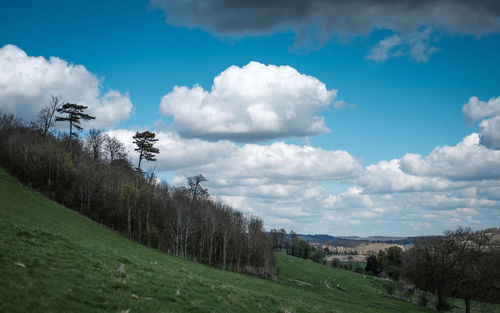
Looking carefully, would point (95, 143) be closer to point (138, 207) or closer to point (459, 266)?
point (138, 207)

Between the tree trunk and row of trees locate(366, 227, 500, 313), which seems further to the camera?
the tree trunk

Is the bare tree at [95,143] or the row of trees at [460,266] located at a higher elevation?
the bare tree at [95,143]

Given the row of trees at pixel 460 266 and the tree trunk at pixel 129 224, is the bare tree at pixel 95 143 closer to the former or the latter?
the tree trunk at pixel 129 224

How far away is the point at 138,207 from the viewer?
65812mm

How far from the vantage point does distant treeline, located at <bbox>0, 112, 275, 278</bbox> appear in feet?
209

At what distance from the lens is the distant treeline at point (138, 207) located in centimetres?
6384

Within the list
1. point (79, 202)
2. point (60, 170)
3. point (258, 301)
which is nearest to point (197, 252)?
point (79, 202)

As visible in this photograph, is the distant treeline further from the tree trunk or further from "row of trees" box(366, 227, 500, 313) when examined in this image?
"row of trees" box(366, 227, 500, 313)

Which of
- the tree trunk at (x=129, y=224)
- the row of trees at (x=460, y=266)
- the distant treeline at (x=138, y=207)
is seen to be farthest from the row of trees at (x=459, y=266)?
the tree trunk at (x=129, y=224)

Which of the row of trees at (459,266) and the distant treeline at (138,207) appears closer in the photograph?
the row of trees at (459,266)

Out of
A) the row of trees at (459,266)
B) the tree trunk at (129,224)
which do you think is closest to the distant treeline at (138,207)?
the tree trunk at (129,224)

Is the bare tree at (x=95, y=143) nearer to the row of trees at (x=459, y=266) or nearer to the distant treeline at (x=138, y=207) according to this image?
the distant treeline at (x=138, y=207)

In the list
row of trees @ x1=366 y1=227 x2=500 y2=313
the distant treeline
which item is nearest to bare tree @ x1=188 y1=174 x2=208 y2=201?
the distant treeline

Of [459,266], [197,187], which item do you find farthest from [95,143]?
[459,266]
